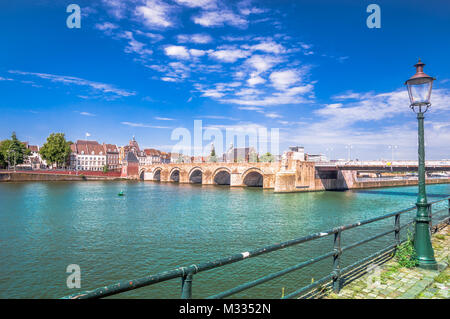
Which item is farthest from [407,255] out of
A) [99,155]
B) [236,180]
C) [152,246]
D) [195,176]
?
[99,155]

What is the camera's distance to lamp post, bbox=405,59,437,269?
21.8 feet

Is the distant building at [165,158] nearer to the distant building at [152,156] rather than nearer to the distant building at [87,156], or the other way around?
the distant building at [152,156]

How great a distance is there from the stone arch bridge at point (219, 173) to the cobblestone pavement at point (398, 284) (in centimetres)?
5147

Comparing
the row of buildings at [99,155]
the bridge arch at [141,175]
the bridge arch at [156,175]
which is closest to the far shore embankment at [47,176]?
the bridge arch at [141,175]

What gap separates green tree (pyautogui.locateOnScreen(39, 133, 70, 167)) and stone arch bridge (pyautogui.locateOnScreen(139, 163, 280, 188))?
2690cm

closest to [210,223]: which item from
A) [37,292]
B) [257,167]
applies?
[37,292]

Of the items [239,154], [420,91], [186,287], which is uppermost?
[239,154]

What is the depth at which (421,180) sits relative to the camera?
23.3ft

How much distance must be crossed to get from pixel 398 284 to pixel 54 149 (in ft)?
342

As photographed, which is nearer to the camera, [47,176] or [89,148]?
[47,176]

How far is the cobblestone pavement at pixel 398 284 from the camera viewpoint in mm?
5191

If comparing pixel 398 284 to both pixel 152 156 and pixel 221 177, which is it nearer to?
pixel 221 177

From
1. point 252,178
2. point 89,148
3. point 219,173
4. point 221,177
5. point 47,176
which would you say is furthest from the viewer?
point 89,148

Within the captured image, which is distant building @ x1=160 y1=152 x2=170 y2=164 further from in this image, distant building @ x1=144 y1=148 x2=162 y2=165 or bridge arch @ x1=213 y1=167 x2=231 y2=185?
bridge arch @ x1=213 y1=167 x2=231 y2=185
